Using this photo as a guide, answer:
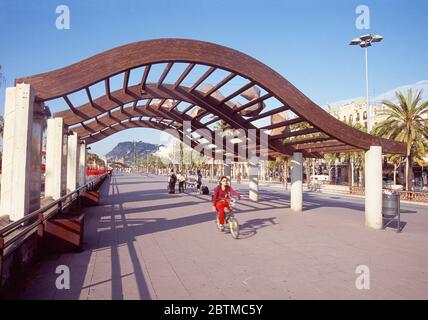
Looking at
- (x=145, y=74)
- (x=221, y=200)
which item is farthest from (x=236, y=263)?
(x=145, y=74)

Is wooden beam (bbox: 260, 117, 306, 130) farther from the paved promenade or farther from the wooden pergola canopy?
the paved promenade

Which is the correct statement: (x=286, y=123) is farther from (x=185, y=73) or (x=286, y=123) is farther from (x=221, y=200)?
(x=185, y=73)

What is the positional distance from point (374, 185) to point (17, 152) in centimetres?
999

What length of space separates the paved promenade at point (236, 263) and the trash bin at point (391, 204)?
0.61m

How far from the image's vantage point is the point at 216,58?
8.16 meters

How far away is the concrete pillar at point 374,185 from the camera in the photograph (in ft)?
34.8

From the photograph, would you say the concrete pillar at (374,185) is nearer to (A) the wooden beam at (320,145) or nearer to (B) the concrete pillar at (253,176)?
(A) the wooden beam at (320,145)

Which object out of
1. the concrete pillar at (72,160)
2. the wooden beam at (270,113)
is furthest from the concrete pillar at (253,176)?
the concrete pillar at (72,160)

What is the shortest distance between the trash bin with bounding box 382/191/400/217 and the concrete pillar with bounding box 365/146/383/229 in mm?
285

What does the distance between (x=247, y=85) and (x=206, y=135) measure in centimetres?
769

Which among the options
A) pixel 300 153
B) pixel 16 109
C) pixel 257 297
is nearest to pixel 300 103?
pixel 300 153

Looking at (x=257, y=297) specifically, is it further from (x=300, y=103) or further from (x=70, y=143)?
(x=70, y=143)

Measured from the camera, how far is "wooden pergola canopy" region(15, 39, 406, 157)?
727 cm

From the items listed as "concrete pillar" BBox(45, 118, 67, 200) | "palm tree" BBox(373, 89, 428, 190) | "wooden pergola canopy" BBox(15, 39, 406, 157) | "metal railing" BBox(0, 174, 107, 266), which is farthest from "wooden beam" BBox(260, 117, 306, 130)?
"palm tree" BBox(373, 89, 428, 190)
